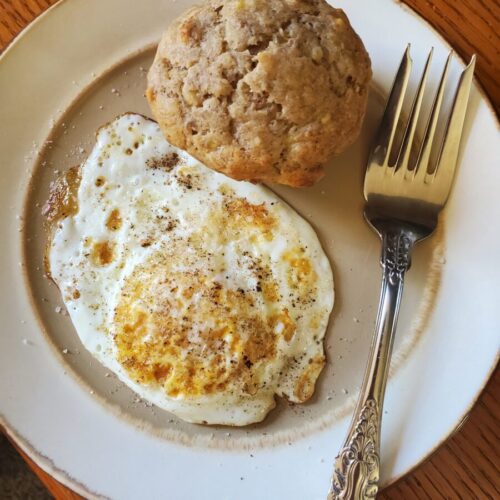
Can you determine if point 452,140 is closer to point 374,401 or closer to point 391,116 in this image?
point 391,116

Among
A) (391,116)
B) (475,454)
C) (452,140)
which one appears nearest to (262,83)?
(391,116)

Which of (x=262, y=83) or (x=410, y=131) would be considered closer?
(x=262, y=83)

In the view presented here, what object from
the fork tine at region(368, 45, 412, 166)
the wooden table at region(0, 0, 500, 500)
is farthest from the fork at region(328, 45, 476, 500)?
the wooden table at region(0, 0, 500, 500)

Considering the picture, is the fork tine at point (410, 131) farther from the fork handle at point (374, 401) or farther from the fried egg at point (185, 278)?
the fried egg at point (185, 278)

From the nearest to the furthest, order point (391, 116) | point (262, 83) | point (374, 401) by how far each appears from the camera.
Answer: point (262, 83) < point (374, 401) < point (391, 116)

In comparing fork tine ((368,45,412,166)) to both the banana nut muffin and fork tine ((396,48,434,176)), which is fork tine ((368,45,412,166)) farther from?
the banana nut muffin

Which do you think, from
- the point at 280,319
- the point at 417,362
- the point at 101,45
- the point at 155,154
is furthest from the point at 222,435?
the point at 101,45
